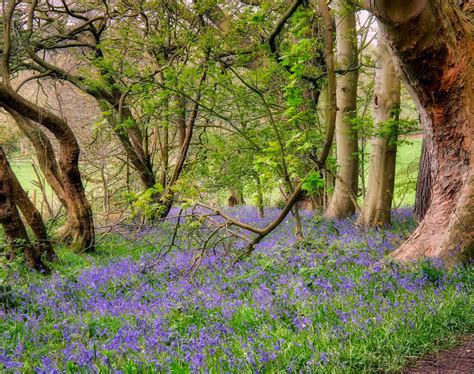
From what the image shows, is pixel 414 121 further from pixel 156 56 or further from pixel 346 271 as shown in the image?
pixel 156 56

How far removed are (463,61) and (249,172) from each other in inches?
356

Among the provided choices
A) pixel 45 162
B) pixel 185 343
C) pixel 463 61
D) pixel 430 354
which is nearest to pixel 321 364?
pixel 430 354

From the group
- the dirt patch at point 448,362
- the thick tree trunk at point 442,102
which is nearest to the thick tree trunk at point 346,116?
the thick tree trunk at point 442,102

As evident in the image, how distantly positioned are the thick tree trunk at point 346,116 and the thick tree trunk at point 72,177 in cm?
556

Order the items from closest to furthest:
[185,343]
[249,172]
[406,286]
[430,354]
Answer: [430,354] < [185,343] < [406,286] < [249,172]

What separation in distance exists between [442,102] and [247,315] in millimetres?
3192

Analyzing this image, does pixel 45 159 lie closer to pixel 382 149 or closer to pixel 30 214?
pixel 30 214

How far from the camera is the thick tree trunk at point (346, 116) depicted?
9742mm

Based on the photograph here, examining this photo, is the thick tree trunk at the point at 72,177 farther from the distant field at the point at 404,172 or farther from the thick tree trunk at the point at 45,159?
the distant field at the point at 404,172

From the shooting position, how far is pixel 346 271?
17.5 feet

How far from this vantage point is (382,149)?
343 inches

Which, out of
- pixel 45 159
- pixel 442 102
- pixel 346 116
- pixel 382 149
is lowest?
pixel 382 149

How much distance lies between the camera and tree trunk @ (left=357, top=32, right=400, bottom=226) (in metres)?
8.33

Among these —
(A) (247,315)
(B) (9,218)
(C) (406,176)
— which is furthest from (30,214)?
(C) (406,176)
